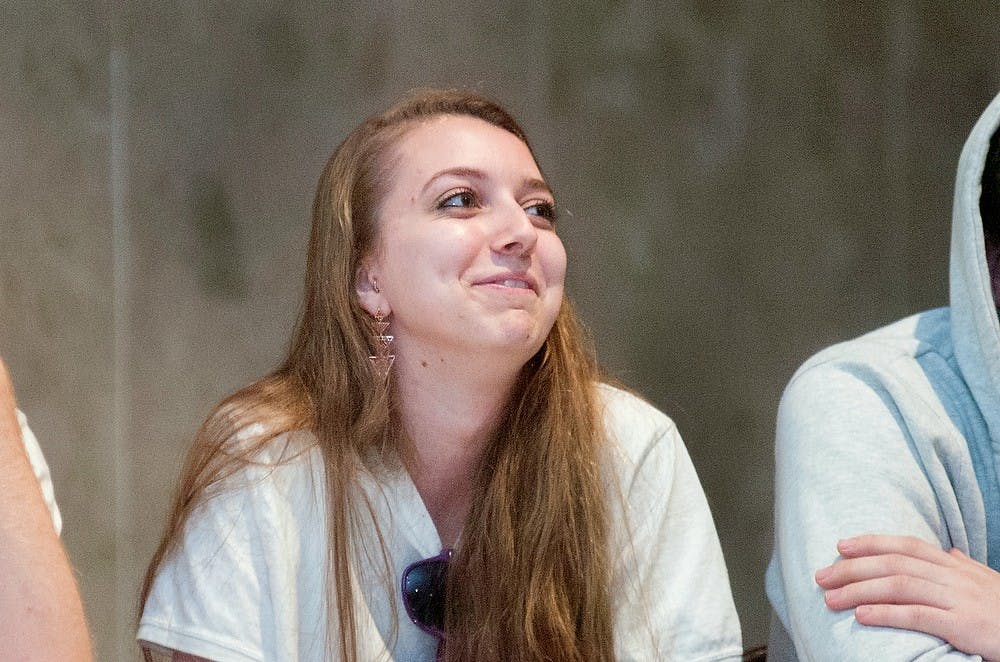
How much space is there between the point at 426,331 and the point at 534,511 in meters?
0.30

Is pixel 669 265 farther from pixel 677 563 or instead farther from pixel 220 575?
pixel 220 575

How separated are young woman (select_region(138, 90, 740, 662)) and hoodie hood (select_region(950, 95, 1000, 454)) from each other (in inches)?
16.6

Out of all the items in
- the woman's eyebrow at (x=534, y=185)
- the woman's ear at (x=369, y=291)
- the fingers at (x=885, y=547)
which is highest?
the woman's eyebrow at (x=534, y=185)

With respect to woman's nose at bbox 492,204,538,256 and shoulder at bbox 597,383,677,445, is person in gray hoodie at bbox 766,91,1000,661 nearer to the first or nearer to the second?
shoulder at bbox 597,383,677,445

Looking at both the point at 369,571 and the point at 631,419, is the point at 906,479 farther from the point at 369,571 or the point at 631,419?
the point at 369,571

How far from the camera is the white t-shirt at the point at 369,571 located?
1.60m

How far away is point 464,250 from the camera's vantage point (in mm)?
1704

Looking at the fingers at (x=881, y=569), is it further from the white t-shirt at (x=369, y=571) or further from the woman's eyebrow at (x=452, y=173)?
the woman's eyebrow at (x=452, y=173)

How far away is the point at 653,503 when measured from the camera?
5.82 feet

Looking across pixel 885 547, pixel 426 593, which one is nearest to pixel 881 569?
pixel 885 547

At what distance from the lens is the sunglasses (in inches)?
66.6

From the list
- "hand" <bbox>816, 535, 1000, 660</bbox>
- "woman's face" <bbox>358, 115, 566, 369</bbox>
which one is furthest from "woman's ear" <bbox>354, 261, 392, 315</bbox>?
"hand" <bbox>816, 535, 1000, 660</bbox>

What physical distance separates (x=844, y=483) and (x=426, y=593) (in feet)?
1.92

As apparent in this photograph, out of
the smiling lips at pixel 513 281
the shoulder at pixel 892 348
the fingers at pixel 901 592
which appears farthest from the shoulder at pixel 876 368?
the smiling lips at pixel 513 281
